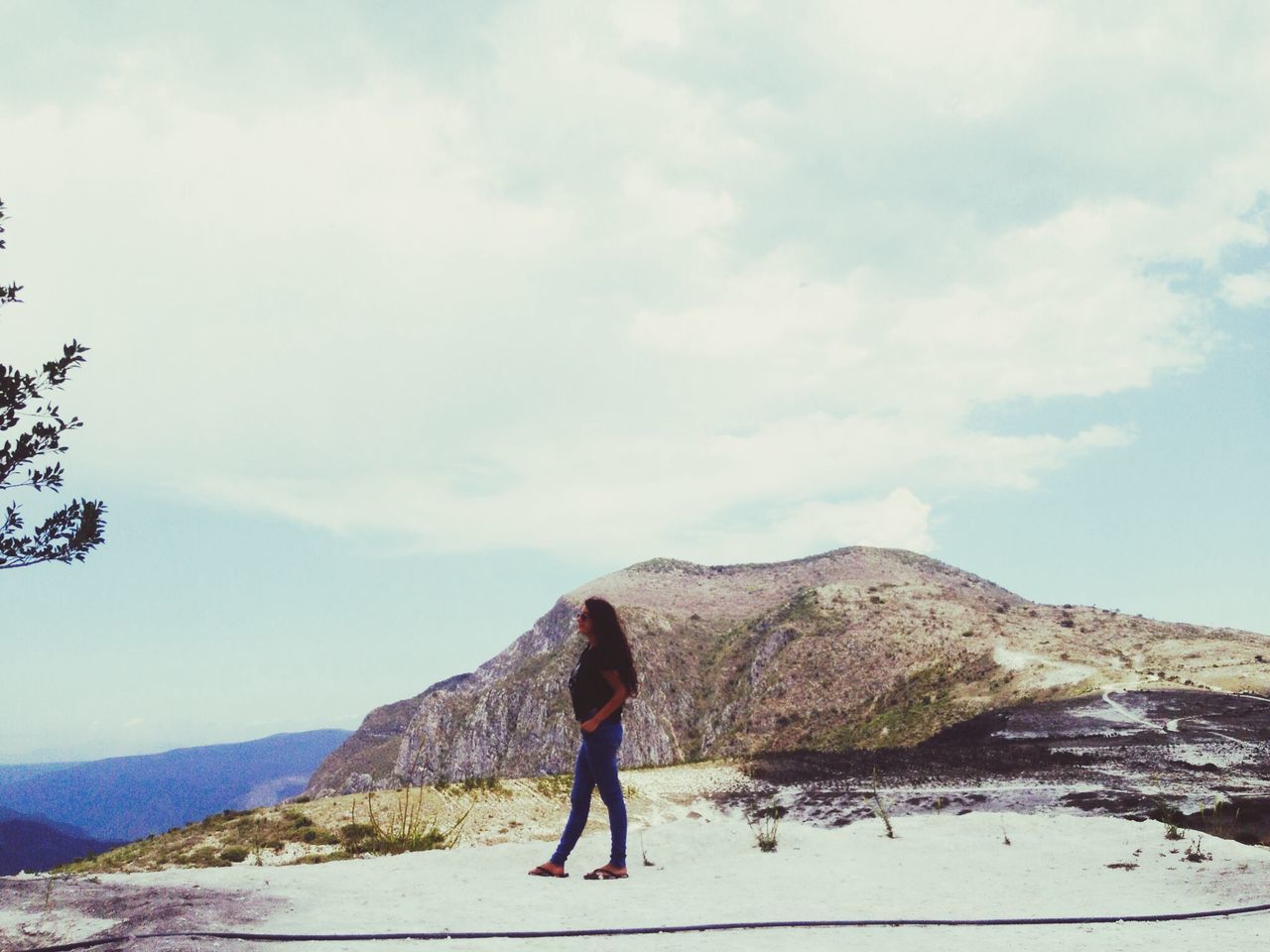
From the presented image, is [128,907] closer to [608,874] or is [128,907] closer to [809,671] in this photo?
[608,874]

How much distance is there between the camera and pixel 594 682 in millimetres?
7230

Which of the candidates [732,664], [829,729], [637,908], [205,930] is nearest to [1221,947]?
[637,908]

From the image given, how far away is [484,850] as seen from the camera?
8305 mm

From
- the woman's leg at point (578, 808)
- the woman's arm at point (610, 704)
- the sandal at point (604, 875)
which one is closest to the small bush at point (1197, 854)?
the sandal at point (604, 875)

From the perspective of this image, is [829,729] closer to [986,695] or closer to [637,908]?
[986,695]

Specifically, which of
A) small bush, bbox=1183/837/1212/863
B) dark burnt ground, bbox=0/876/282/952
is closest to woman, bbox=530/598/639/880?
dark burnt ground, bbox=0/876/282/952

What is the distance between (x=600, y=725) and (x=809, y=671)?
6148 centimetres

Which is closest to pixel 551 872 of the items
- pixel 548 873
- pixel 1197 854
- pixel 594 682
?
pixel 548 873

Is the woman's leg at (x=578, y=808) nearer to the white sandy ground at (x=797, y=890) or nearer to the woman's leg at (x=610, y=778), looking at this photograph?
the woman's leg at (x=610, y=778)

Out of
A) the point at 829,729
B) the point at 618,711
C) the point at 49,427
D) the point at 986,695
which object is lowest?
the point at 829,729

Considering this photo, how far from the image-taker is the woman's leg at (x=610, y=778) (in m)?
7.09

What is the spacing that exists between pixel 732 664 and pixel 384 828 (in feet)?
230

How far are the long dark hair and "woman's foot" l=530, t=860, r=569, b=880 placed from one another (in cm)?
169

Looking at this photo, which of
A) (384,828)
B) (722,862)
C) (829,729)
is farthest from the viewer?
(829,729)
